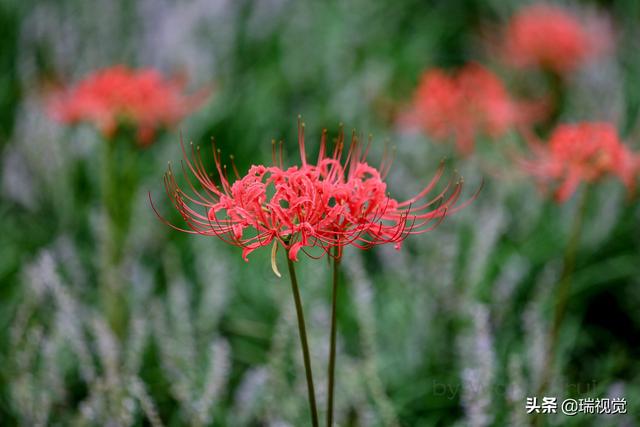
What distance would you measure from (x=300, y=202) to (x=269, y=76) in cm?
228

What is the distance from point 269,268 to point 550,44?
1617 millimetres

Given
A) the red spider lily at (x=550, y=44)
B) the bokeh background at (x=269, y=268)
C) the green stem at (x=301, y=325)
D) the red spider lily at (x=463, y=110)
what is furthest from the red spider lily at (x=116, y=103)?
the red spider lily at (x=550, y=44)

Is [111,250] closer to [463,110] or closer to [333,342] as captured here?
[333,342]

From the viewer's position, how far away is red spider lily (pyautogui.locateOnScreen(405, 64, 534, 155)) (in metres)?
2.13

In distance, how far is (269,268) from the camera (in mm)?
2053

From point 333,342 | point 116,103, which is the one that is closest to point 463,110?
point 116,103

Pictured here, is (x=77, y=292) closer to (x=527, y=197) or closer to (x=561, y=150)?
(x=561, y=150)

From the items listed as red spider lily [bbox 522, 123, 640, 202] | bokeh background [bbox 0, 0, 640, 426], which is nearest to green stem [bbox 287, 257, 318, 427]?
bokeh background [bbox 0, 0, 640, 426]

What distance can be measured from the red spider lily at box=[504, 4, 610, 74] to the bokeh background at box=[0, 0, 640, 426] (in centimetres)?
16

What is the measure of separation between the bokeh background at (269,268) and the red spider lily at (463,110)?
155mm

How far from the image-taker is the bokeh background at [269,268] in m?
1.48

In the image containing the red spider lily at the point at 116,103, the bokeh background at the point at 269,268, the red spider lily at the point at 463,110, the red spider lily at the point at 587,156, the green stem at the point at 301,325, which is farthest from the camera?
the red spider lily at the point at 463,110

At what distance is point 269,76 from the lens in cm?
308

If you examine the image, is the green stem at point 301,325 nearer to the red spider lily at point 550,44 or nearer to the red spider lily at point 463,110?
the red spider lily at point 463,110
